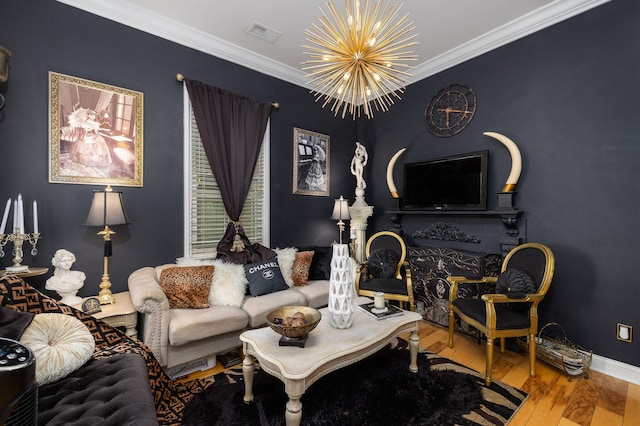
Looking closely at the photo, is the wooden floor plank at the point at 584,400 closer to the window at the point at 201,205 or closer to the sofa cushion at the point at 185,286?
the sofa cushion at the point at 185,286

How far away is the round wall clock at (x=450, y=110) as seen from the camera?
3389 mm

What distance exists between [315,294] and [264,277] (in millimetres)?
584

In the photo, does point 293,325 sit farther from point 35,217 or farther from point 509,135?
point 509,135

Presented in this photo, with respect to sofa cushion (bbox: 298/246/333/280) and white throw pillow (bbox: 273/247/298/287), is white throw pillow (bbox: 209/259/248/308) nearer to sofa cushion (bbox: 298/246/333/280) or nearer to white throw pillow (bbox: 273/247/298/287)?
white throw pillow (bbox: 273/247/298/287)

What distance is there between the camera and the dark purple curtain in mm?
3084

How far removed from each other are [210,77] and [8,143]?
6.07 ft

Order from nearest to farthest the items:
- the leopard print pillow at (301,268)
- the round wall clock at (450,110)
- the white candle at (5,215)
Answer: the white candle at (5,215) → the leopard print pillow at (301,268) → the round wall clock at (450,110)

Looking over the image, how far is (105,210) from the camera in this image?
2281 mm

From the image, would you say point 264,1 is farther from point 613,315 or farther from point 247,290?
point 613,315

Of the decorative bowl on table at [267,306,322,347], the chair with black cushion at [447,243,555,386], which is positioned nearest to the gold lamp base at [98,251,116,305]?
the decorative bowl on table at [267,306,322,347]

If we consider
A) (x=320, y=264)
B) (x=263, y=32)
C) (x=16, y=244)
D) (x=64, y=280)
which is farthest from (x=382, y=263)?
(x=16, y=244)

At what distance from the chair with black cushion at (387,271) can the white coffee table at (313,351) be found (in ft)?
2.94

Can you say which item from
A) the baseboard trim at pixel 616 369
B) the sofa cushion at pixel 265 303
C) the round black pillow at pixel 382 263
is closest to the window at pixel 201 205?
the sofa cushion at pixel 265 303

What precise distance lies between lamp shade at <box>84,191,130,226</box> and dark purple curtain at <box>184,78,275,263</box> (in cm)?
104
